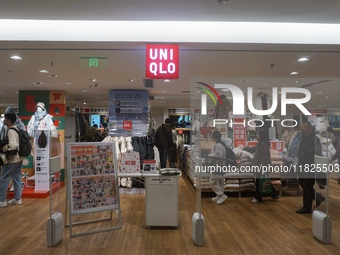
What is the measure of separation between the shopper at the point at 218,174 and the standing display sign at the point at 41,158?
3.54 m

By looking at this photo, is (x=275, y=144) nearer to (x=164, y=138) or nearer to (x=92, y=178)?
(x=164, y=138)

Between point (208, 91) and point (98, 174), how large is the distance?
3003 mm

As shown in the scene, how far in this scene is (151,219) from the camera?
4.17m

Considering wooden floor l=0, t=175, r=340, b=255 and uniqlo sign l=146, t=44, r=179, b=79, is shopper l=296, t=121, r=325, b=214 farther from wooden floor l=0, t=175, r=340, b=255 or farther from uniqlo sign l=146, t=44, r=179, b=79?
uniqlo sign l=146, t=44, r=179, b=79

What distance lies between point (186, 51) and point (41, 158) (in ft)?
13.1

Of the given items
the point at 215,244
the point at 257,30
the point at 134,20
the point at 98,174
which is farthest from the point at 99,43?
the point at 215,244

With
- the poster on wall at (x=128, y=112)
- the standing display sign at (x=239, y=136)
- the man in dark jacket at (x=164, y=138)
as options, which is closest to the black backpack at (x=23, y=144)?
the poster on wall at (x=128, y=112)

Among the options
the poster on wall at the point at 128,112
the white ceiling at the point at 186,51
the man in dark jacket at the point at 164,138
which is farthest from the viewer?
the poster on wall at the point at 128,112

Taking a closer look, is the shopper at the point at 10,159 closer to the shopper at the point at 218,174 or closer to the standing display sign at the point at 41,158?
the standing display sign at the point at 41,158

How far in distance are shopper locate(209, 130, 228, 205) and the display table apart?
1.77 m

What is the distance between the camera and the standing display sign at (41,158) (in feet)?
20.0

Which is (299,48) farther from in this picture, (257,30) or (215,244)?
(215,244)

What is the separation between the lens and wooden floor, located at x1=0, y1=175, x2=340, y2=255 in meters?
3.50

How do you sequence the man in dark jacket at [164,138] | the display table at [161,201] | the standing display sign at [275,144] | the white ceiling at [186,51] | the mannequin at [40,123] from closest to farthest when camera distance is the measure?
the white ceiling at [186,51]
the display table at [161,201]
the standing display sign at [275,144]
the mannequin at [40,123]
the man in dark jacket at [164,138]
